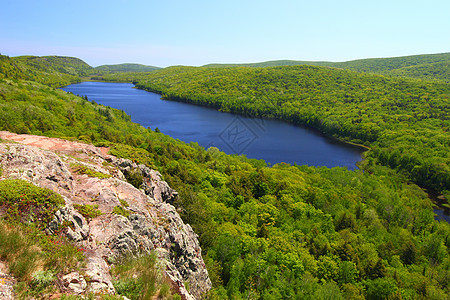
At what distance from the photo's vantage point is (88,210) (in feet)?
37.0

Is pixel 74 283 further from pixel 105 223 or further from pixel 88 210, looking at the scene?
pixel 88 210

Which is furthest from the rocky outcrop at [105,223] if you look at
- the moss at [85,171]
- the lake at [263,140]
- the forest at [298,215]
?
the lake at [263,140]

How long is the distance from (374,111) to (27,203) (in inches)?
6246

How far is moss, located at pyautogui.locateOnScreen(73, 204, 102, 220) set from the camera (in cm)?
1103

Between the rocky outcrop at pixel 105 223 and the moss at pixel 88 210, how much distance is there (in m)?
0.24

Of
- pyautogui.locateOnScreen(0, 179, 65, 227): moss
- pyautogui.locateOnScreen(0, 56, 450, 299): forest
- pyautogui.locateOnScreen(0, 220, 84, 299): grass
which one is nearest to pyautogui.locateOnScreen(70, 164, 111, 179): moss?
pyautogui.locateOnScreen(0, 179, 65, 227): moss

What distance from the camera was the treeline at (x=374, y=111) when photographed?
82.7m

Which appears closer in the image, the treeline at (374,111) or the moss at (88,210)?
the moss at (88,210)

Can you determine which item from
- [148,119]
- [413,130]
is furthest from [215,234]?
[413,130]

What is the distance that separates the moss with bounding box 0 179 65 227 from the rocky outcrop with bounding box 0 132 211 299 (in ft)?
1.21

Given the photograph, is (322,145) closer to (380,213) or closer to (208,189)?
(380,213)

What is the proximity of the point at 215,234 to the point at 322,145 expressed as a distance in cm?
8239

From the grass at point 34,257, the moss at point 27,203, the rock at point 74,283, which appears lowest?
the rock at point 74,283

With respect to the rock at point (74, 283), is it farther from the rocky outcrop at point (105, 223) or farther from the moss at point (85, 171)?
the moss at point (85, 171)
